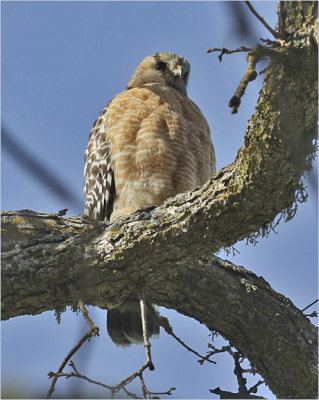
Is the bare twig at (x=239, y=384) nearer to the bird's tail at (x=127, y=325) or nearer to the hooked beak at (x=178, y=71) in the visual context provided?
the bird's tail at (x=127, y=325)

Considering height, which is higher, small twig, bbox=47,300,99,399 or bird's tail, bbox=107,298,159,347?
bird's tail, bbox=107,298,159,347

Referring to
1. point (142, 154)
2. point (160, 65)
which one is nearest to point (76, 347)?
point (142, 154)

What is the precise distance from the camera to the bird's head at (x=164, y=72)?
7.63 meters

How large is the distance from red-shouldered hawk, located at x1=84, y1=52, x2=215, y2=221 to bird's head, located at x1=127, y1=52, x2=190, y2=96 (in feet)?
3.12

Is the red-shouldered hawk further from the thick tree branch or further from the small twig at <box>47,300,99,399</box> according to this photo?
the small twig at <box>47,300,99,399</box>

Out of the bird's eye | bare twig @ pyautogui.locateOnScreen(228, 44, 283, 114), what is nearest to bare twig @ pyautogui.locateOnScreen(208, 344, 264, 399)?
bare twig @ pyautogui.locateOnScreen(228, 44, 283, 114)

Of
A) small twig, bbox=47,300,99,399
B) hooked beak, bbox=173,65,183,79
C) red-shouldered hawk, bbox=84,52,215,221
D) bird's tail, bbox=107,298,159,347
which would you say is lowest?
small twig, bbox=47,300,99,399

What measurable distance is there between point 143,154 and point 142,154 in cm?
1

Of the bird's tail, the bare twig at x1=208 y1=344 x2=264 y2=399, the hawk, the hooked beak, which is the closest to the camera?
the bare twig at x1=208 y1=344 x2=264 y2=399

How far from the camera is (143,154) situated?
5.92 m

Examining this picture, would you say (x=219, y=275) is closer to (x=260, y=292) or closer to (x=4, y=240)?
(x=260, y=292)

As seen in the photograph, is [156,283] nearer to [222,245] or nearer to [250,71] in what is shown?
[222,245]

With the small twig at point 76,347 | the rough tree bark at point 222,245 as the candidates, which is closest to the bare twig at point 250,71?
the rough tree bark at point 222,245

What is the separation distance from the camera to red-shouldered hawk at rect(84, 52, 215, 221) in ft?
19.3
